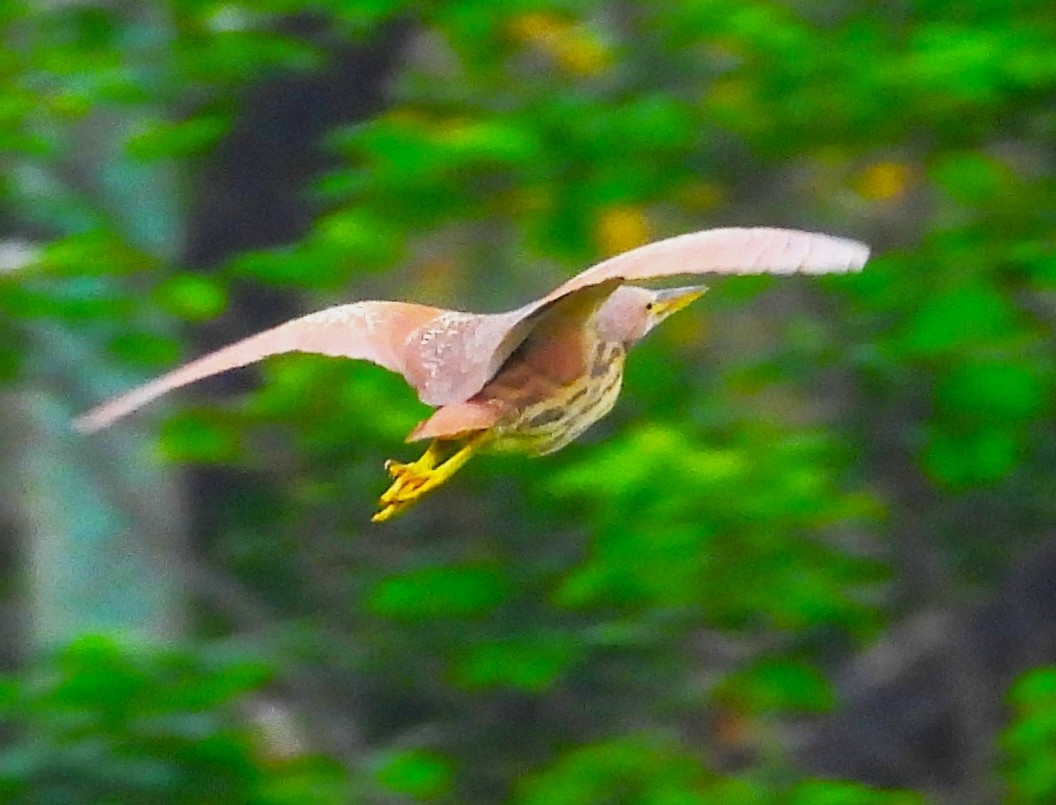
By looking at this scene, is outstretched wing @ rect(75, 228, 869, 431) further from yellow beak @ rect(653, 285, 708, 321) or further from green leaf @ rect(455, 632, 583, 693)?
green leaf @ rect(455, 632, 583, 693)

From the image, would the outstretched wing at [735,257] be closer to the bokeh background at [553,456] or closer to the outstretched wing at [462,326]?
the outstretched wing at [462,326]

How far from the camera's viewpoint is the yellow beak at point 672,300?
2.52 m

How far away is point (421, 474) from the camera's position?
7.28ft

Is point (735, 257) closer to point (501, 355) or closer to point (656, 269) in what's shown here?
point (656, 269)

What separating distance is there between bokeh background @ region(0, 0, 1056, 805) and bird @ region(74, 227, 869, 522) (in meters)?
1.19

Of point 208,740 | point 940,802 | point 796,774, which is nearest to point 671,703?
point 796,774

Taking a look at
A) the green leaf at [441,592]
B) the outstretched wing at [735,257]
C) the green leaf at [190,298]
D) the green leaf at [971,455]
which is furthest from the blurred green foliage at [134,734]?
the outstretched wing at [735,257]

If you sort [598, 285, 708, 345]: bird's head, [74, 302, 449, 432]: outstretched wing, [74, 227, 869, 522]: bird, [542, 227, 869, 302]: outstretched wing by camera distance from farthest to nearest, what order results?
[598, 285, 708, 345]: bird's head
[74, 302, 449, 432]: outstretched wing
[74, 227, 869, 522]: bird
[542, 227, 869, 302]: outstretched wing

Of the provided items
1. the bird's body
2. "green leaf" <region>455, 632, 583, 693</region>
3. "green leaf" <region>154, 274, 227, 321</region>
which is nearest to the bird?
the bird's body

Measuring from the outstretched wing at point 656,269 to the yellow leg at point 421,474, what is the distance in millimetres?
82

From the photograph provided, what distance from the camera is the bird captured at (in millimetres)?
1943

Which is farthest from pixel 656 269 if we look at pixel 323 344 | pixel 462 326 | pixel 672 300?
pixel 672 300

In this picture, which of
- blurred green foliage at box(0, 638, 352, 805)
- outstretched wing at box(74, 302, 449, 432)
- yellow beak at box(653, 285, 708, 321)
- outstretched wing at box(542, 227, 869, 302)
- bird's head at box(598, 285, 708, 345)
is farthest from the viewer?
blurred green foliage at box(0, 638, 352, 805)

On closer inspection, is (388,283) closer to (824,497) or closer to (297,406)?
(297,406)
